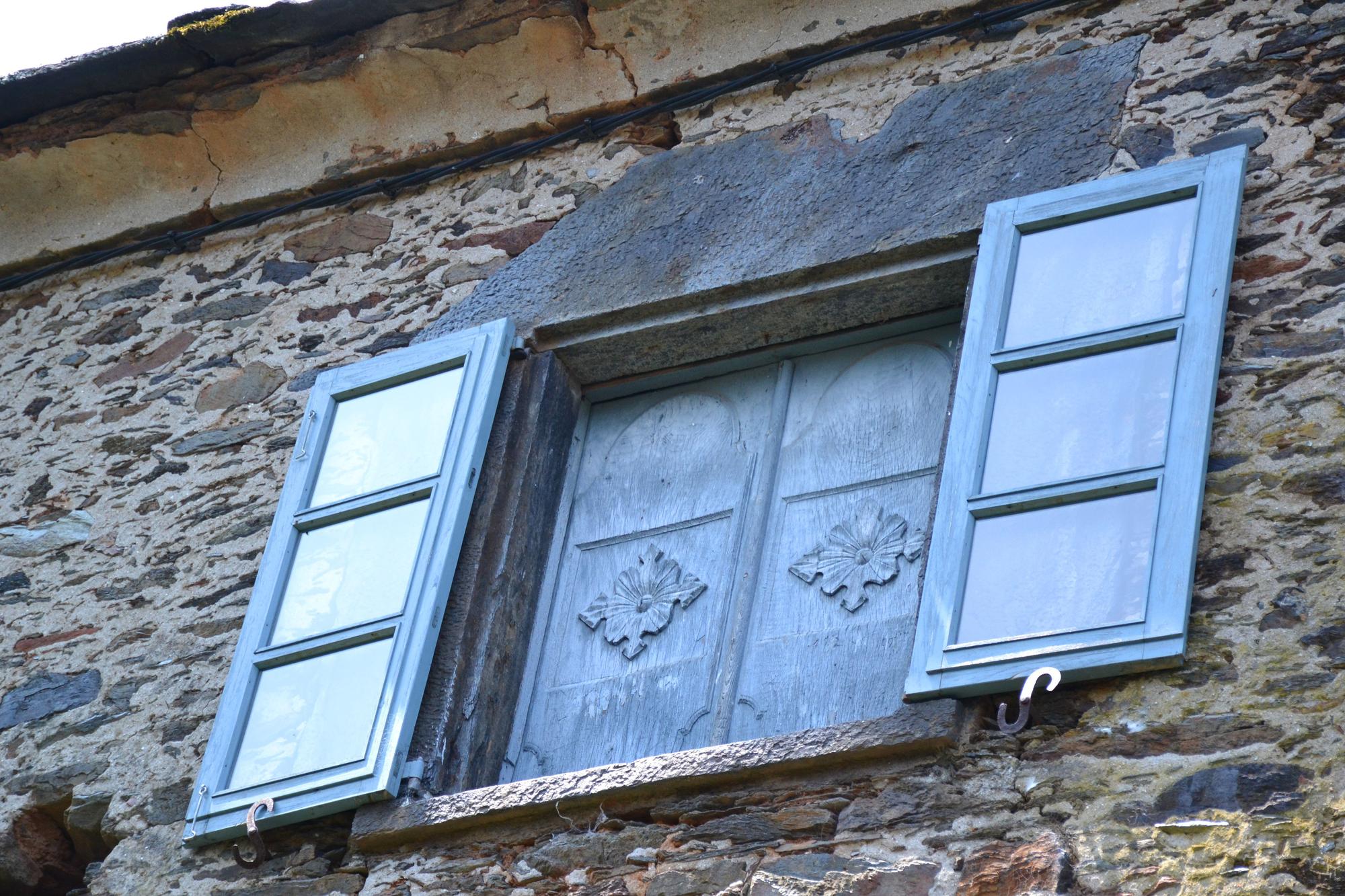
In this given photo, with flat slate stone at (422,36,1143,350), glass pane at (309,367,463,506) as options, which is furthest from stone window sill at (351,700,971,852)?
flat slate stone at (422,36,1143,350)

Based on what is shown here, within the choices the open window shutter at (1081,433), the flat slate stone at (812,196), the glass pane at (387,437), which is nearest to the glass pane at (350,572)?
the glass pane at (387,437)

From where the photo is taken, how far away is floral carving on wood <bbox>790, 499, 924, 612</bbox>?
4.12 metres

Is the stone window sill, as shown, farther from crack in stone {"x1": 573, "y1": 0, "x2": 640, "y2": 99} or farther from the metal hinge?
crack in stone {"x1": 573, "y1": 0, "x2": 640, "y2": 99}

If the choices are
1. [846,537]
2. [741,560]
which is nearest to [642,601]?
[741,560]

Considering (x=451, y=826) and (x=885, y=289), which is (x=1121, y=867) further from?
(x=885, y=289)

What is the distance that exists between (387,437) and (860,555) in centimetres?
124

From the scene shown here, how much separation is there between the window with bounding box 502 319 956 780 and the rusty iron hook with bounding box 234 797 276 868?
1.70 ft

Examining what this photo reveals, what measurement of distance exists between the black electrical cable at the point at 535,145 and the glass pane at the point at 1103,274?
3.08 feet

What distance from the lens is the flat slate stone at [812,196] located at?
4488mm

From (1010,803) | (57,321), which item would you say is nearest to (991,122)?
(1010,803)

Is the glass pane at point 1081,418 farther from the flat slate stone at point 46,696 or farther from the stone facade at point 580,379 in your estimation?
the flat slate stone at point 46,696

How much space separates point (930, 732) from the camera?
3.48m

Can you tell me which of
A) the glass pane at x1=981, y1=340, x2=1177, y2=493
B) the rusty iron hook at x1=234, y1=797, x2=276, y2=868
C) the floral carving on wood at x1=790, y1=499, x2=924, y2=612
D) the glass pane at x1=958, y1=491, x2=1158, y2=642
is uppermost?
the glass pane at x1=981, y1=340, x2=1177, y2=493

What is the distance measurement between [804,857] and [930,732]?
0.32 meters
